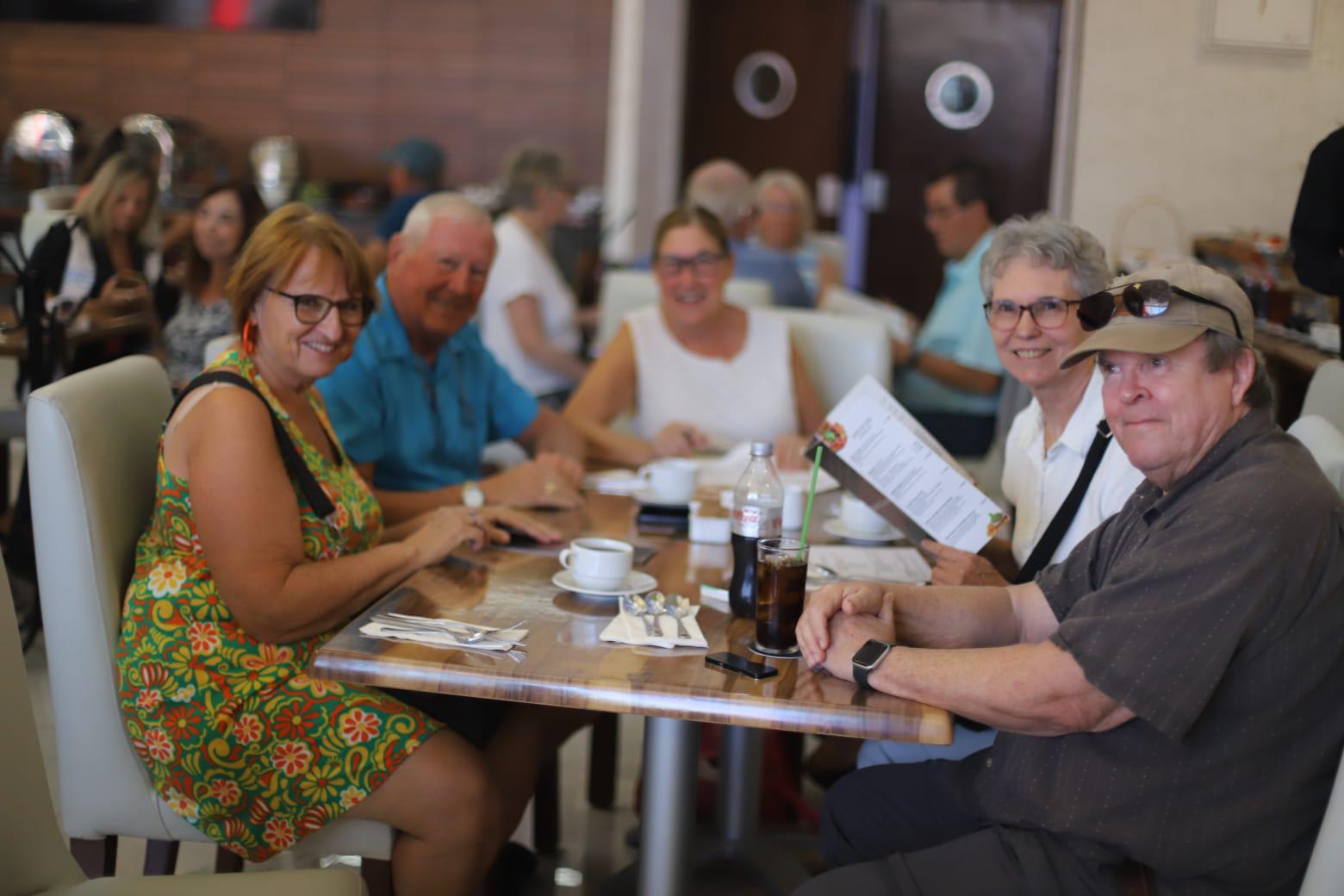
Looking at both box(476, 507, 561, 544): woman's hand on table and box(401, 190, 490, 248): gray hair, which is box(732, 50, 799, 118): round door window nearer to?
box(401, 190, 490, 248): gray hair

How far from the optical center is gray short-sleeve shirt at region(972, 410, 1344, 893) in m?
1.37

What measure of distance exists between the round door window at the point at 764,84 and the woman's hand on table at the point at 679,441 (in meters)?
5.26

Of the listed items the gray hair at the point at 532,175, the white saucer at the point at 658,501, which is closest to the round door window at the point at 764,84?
the gray hair at the point at 532,175

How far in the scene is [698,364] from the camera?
331cm

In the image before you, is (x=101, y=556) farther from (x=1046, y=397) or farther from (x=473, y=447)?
(x=1046, y=397)

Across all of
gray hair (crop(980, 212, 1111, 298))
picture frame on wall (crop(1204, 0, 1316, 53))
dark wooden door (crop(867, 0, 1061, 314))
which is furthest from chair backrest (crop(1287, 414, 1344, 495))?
dark wooden door (crop(867, 0, 1061, 314))

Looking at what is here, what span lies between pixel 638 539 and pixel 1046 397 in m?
0.72

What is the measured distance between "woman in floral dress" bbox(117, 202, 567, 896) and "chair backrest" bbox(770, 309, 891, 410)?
1.84 metres

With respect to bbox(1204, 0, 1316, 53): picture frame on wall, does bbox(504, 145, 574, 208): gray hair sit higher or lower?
lower

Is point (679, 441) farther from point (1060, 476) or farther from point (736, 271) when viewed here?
point (736, 271)

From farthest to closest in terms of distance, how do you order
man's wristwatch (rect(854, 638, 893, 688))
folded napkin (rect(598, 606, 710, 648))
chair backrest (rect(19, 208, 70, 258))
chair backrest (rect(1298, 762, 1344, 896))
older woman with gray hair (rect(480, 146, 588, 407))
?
older woman with gray hair (rect(480, 146, 588, 407)), chair backrest (rect(19, 208, 70, 258)), folded napkin (rect(598, 606, 710, 648)), man's wristwatch (rect(854, 638, 893, 688)), chair backrest (rect(1298, 762, 1344, 896))

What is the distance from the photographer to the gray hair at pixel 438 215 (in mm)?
2664

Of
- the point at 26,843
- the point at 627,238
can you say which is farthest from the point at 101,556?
the point at 627,238

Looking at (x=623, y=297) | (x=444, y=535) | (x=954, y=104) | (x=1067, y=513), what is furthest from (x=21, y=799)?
(x=954, y=104)
